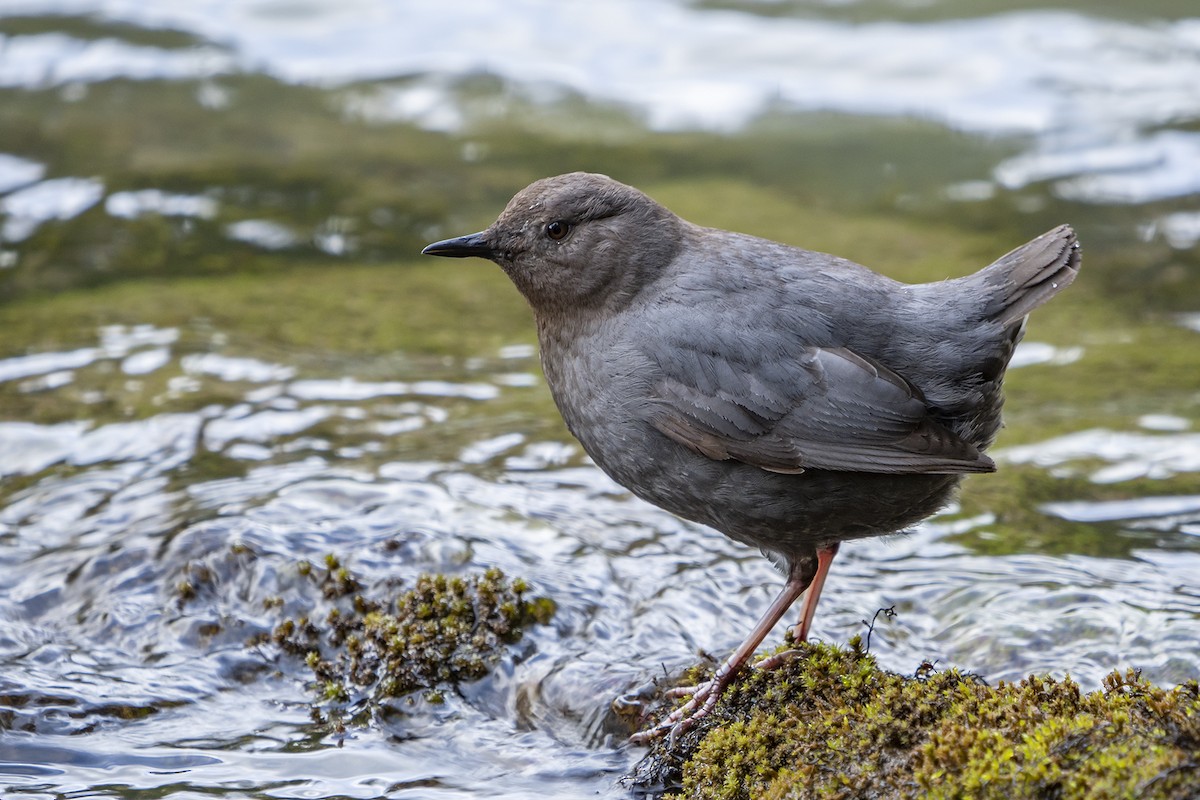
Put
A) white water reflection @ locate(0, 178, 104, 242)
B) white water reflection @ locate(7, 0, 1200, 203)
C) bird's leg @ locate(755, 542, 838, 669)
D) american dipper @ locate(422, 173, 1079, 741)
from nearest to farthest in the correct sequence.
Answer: american dipper @ locate(422, 173, 1079, 741)
bird's leg @ locate(755, 542, 838, 669)
white water reflection @ locate(0, 178, 104, 242)
white water reflection @ locate(7, 0, 1200, 203)

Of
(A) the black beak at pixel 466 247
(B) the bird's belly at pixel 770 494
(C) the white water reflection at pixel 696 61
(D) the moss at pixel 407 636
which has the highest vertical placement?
(C) the white water reflection at pixel 696 61

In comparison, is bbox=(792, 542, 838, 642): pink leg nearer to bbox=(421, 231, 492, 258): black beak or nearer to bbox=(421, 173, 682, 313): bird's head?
bbox=(421, 173, 682, 313): bird's head

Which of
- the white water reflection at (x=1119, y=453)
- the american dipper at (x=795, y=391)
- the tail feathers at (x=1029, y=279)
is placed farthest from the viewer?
the white water reflection at (x=1119, y=453)

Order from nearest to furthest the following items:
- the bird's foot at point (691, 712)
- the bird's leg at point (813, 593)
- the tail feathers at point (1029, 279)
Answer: the bird's foot at point (691, 712) < the tail feathers at point (1029, 279) < the bird's leg at point (813, 593)

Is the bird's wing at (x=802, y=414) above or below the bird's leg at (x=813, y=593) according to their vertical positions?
above

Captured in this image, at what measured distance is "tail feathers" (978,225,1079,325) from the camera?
3.69m

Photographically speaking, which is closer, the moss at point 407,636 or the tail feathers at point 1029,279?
the tail feathers at point 1029,279

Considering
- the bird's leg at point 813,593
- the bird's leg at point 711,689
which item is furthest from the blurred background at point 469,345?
the bird's leg at point 813,593

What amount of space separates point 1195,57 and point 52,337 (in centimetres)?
907

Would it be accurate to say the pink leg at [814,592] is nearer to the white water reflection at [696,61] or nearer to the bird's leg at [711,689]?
the bird's leg at [711,689]

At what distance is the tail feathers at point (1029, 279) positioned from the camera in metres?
A: 3.69

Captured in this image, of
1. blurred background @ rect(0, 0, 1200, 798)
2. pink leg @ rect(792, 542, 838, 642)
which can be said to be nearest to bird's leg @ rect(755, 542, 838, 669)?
pink leg @ rect(792, 542, 838, 642)

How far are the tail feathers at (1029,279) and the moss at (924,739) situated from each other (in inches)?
42.5

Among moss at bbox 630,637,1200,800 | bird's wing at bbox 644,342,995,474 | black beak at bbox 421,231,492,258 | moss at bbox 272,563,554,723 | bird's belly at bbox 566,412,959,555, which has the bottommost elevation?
moss at bbox 272,563,554,723
